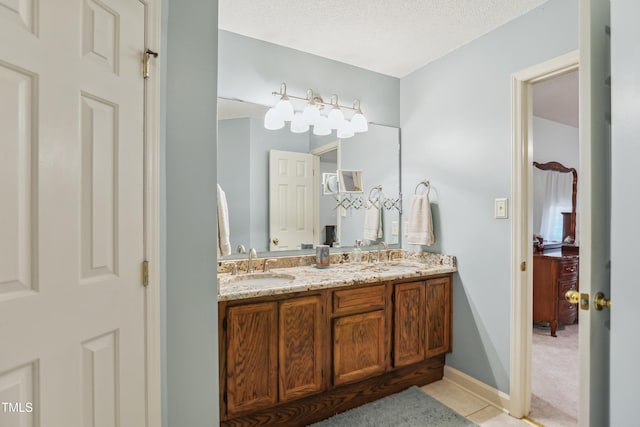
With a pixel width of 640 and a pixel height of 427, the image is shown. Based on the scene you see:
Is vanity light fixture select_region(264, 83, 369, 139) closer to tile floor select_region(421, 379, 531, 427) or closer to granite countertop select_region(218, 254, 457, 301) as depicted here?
granite countertop select_region(218, 254, 457, 301)

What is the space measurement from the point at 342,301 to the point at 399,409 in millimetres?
782

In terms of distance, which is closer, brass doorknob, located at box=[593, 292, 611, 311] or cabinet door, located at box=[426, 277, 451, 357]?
brass doorknob, located at box=[593, 292, 611, 311]

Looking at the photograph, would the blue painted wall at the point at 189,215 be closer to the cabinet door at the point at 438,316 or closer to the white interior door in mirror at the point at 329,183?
the white interior door in mirror at the point at 329,183

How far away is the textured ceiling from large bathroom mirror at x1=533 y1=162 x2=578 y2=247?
105 inches

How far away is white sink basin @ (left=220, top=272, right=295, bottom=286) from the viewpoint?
6.66ft

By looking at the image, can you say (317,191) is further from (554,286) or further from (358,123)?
(554,286)

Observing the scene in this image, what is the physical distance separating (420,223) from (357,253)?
0.55 meters

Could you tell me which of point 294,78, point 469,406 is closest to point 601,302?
point 469,406

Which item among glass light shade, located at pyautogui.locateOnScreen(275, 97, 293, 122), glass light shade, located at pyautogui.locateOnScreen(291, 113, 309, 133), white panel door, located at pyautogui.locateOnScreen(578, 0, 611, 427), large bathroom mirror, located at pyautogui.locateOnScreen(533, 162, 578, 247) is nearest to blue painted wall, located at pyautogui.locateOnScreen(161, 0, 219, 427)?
glass light shade, located at pyautogui.locateOnScreen(275, 97, 293, 122)

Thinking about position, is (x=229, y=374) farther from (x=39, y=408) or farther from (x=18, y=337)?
(x=18, y=337)

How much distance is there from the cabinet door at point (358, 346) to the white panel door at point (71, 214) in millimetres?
1075

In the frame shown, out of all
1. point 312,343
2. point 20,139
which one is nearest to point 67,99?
point 20,139

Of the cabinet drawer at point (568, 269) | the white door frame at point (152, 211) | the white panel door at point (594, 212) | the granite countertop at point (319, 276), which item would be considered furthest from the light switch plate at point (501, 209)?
the white door frame at point (152, 211)

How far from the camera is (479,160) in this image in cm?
223
